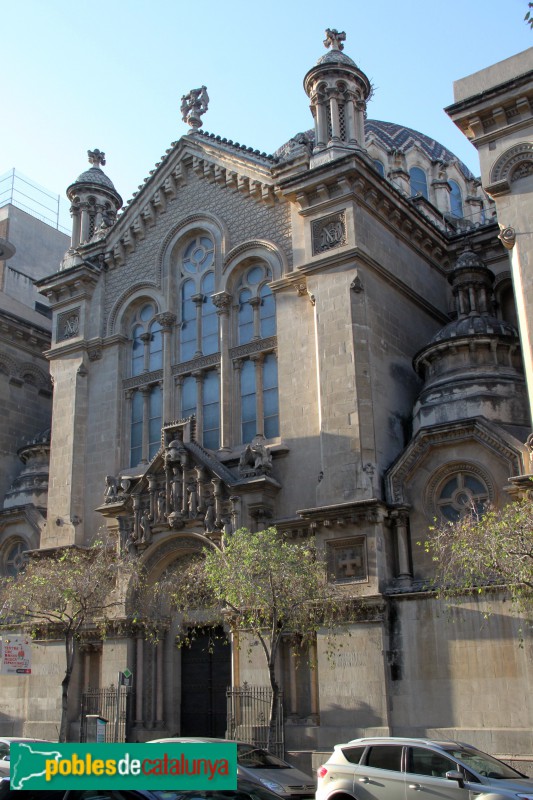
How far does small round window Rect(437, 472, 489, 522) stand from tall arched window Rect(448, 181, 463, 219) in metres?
26.9

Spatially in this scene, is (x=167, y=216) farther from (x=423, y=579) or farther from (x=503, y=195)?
(x=423, y=579)

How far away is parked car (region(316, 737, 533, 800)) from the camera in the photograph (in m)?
12.5

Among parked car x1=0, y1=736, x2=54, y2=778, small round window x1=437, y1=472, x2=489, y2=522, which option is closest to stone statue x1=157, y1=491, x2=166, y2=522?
small round window x1=437, y1=472, x2=489, y2=522

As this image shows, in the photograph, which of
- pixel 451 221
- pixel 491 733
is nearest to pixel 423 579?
pixel 491 733

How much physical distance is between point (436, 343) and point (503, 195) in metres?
4.60

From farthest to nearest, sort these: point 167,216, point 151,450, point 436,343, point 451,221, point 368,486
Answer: point 451,221 < point 167,216 < point 151,450 < point 436,343 < point 368,486

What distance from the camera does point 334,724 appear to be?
21.9m

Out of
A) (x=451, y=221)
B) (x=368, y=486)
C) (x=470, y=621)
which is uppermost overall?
(x=451, y=221)

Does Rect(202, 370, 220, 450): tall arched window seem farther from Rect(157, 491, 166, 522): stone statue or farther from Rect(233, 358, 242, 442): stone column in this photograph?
Rect(157, 491, 166, 522): stone statue

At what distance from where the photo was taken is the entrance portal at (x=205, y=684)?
25422 millimetres

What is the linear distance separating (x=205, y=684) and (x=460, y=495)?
31.1 feet

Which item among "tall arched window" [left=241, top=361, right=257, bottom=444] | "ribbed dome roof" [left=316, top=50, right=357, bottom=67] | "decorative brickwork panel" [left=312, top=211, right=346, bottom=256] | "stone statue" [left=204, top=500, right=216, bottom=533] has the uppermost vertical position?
"ribbed dome roof" [left=316, top=50, right=357, bottom=67]

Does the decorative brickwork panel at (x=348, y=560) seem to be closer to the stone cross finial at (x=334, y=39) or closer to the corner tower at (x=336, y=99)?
the corner tower at (x=336, y=99)

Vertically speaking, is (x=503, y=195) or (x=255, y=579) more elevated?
(x=503, y=195)
